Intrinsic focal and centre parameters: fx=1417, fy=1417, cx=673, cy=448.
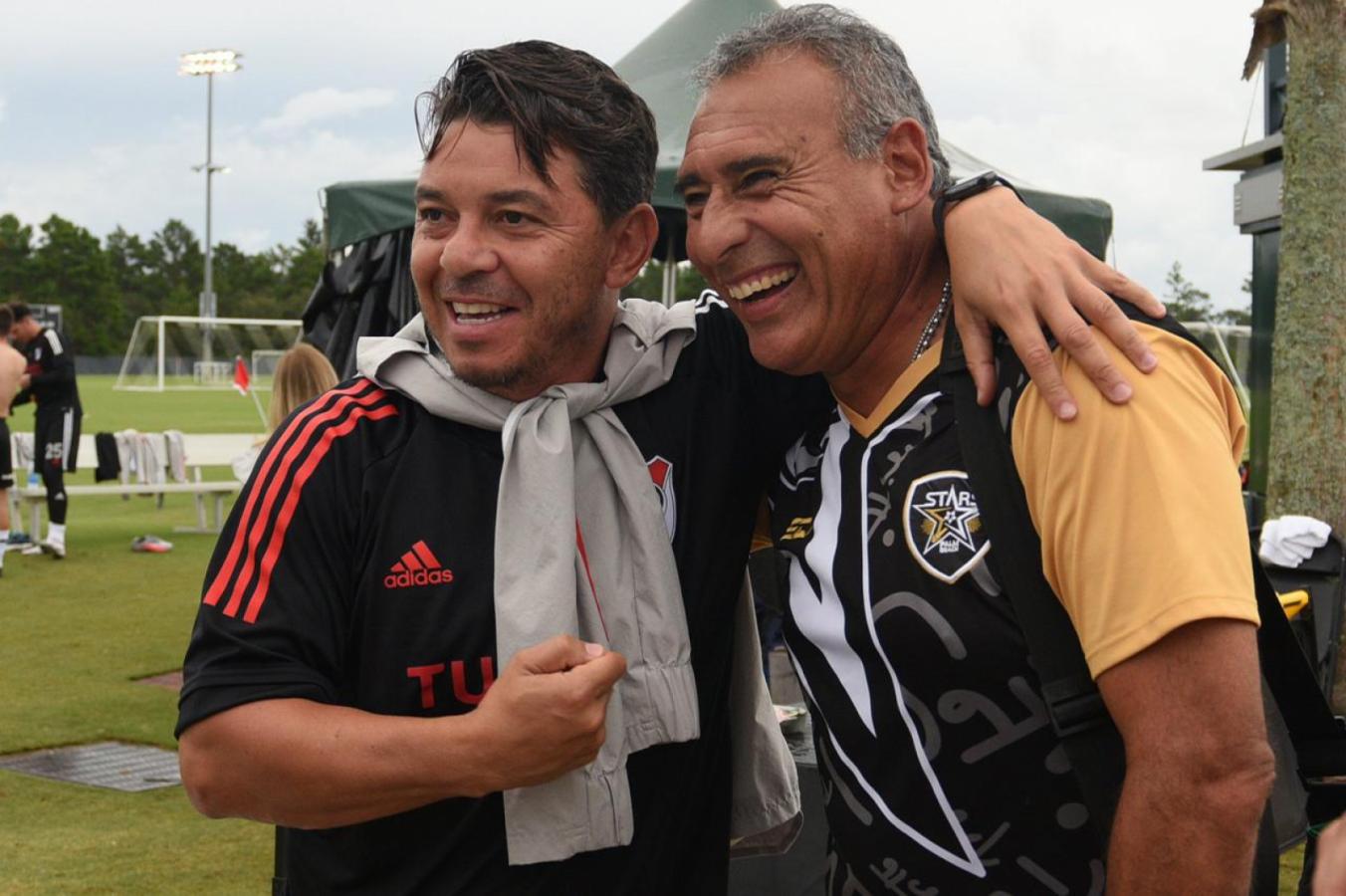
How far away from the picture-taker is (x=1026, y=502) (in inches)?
68.5

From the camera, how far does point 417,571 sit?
1.94m

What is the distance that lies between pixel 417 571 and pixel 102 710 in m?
6.45

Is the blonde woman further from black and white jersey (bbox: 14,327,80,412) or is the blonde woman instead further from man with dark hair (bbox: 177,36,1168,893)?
black and white jersey (bbox: 14,327,80,412)

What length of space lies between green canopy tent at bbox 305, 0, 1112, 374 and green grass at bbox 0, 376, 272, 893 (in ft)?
7.52

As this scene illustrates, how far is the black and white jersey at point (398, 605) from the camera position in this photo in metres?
1.84

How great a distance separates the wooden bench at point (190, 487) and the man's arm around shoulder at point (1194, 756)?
29.9 ft

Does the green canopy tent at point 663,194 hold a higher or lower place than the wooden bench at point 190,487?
higher

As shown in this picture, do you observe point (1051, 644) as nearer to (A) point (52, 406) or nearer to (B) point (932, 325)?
(B) point (932, 325)

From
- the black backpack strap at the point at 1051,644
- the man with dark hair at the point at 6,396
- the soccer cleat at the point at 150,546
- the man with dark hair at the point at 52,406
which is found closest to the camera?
the black backpack strap at the point at 1051,644

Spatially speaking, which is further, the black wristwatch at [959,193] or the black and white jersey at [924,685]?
the black wristwatch at [959,193]

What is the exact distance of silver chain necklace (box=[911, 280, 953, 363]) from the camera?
6.81 ft

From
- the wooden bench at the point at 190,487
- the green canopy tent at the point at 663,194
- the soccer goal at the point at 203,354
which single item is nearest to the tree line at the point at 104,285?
the soccer goal at the point at 203,354

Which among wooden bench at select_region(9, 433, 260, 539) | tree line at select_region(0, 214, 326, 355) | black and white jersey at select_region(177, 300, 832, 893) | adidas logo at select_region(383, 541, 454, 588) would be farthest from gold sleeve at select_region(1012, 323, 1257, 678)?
tree line at select_region(0, 214, 326, 355)

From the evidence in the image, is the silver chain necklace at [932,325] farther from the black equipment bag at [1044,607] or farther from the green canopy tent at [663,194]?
the green canopy tent at [663,194]
